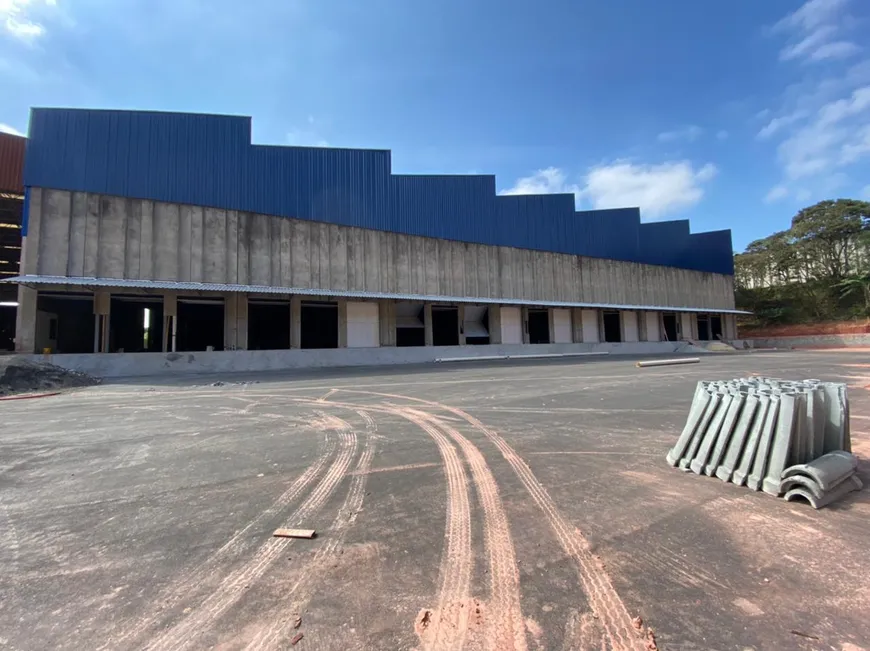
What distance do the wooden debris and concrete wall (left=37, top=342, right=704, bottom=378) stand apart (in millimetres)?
19789

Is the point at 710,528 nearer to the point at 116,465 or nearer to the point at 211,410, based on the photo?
the point at 116,465

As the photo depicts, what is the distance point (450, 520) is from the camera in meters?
3.73

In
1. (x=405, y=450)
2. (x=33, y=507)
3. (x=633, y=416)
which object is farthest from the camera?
(x=633, y=416)

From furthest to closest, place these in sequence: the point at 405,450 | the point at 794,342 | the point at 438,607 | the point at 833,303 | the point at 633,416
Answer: the point at 833,303 → the point at 794,342 → the point at 633,416 → the point at 405,450 → the point at 438,607

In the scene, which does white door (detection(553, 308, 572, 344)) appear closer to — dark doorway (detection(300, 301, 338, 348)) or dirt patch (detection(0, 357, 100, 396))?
dark doorway (detection(300, 301, 338, 348))

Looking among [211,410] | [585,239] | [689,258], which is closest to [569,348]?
[585,239]

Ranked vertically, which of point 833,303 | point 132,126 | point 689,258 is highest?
point 132,126

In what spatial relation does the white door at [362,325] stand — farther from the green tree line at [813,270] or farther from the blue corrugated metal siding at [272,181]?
the green tree line at [813,270]

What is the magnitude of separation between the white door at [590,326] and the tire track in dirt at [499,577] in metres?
36.7

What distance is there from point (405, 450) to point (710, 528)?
3.71 metres

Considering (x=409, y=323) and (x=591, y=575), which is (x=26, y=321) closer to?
(x=409, y=323)

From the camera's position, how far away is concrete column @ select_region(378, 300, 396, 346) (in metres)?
29.6

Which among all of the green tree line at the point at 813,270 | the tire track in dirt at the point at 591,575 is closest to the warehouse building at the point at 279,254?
the tire track in dirt at the point at 591,575

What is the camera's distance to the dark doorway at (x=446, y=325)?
3417cm
